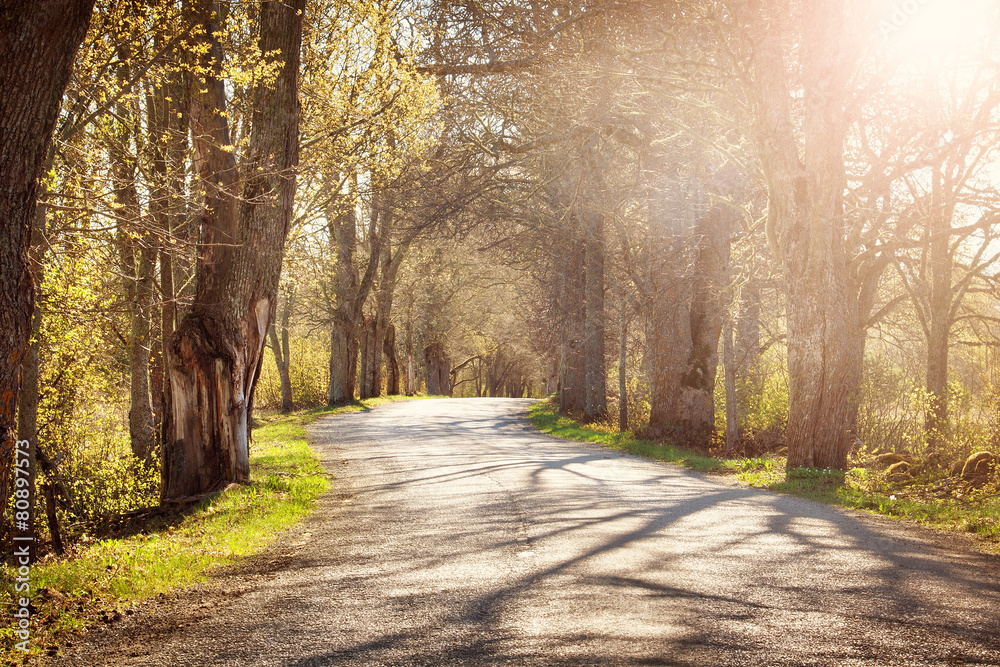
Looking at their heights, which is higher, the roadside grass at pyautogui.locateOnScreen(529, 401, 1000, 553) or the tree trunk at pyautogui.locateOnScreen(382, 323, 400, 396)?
the tree trunk at pyautogui.locateOnScreen(382, 323, 400, 396)

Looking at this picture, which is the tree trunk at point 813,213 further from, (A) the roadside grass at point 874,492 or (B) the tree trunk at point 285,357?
(B) the tree trunk at point 285,357

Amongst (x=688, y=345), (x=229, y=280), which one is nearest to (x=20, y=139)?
(x=229, y=280)

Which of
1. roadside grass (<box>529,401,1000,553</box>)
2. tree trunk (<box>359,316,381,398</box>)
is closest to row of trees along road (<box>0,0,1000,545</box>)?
roadside grass (<box>529,401,1000,553</box>)

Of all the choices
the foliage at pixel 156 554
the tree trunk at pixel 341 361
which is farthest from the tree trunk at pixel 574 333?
the foliage at pixel 156 554

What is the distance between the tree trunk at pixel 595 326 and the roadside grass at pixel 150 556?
43.0 feet

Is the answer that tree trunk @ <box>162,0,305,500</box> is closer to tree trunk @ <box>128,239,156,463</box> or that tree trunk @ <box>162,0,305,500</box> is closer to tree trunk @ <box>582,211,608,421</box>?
tree trunk @ <box>128,239,156,463</box>

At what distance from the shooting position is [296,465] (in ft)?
46.5

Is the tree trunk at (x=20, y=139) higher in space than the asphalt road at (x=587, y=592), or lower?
higher

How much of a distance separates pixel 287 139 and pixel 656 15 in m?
6.55

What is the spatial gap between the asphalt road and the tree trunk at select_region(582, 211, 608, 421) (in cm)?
1466

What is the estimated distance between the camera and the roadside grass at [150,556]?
543cm

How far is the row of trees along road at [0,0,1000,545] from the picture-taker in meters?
8.70

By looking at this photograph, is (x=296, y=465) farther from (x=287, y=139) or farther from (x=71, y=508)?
(x=287, y=139)

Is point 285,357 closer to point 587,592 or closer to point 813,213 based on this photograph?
point 813,213
